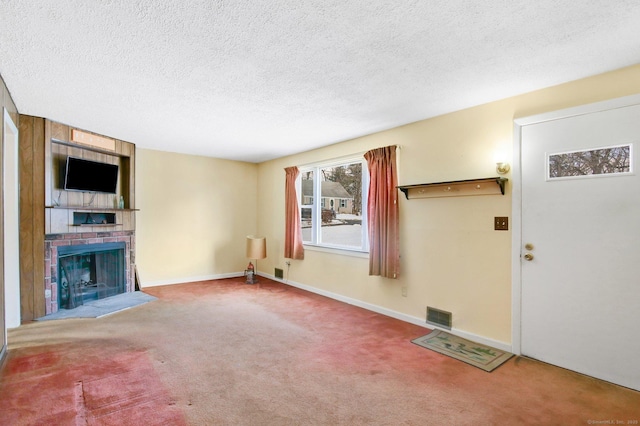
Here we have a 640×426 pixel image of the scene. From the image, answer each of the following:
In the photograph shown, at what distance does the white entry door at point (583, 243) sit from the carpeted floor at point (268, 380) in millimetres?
247

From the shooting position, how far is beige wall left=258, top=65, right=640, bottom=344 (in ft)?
9.45

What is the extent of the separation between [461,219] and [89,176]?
16.0 ft

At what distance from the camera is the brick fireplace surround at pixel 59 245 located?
12.9 feet

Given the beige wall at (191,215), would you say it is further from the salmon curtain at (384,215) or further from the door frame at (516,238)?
the door frame at (516,238)

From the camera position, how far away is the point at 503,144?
3.04 m

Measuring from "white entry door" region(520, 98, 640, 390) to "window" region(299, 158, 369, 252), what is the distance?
6.79 ft

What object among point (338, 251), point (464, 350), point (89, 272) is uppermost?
point (338, 251)

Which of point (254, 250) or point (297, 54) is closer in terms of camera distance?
point (297, 54)

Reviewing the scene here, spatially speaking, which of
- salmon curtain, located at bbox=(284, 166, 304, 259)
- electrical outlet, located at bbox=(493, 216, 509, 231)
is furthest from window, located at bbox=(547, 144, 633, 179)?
salmon curtain, located at bbox=(284, 166, 304, 259)

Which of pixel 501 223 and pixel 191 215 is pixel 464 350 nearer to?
pixel 501 223

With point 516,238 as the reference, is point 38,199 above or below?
above

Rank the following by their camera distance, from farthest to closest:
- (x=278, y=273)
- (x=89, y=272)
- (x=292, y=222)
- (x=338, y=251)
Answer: (x=278, y=273) < (x=292, y=222) < (x=338, y=251) < (x=89, y=272)

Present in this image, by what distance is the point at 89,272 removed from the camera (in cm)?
456

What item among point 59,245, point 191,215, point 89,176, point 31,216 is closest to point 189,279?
point 191,215
